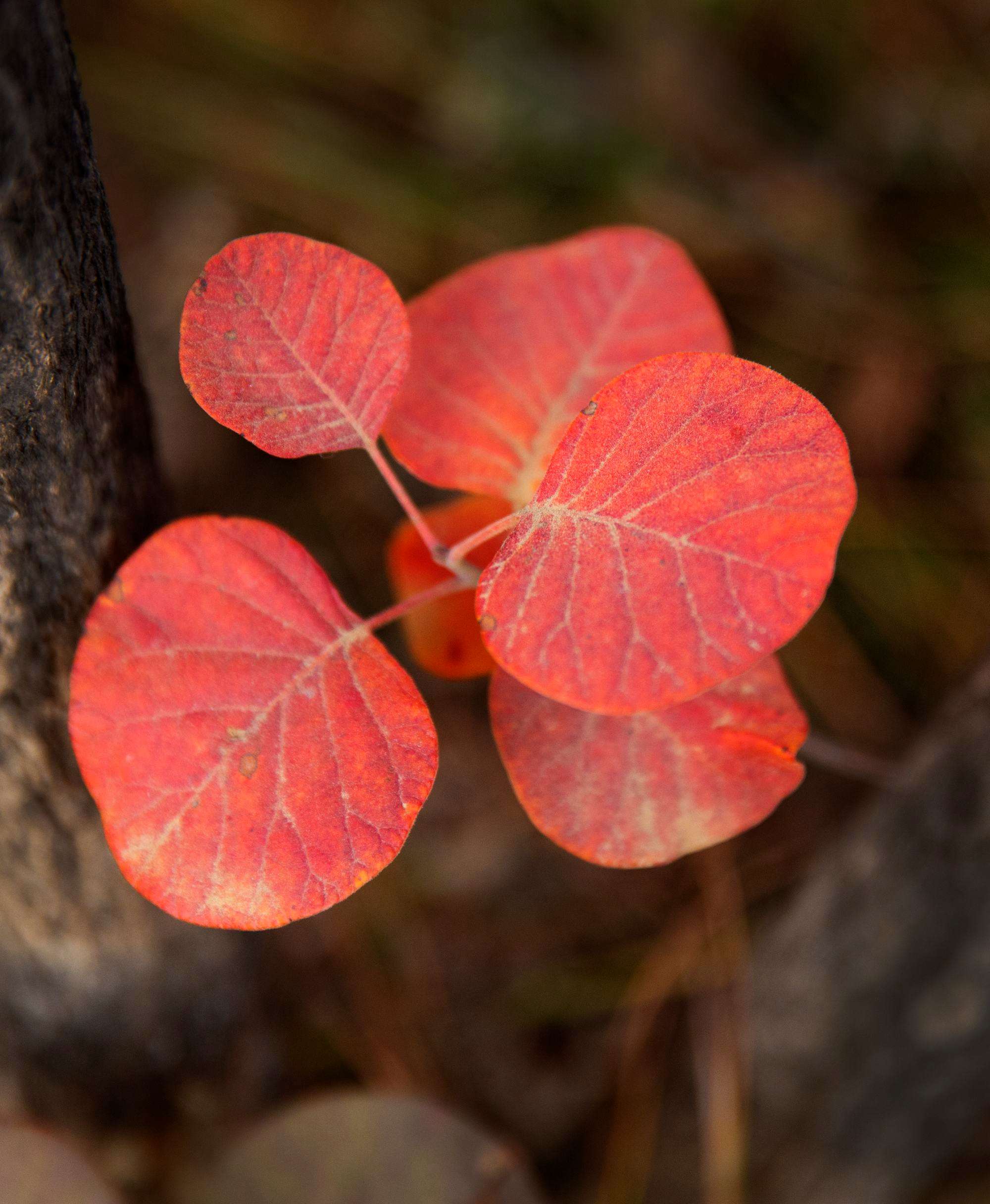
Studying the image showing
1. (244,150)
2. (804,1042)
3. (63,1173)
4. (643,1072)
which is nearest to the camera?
(63,1173)

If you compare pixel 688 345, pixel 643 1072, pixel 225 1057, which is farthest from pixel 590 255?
pixel 643 1072

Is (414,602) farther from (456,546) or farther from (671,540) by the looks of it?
(671,540)

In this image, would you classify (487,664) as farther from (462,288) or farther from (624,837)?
(462,288)

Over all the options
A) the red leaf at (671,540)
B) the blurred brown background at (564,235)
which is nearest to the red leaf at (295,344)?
the red leaf at (671,540)

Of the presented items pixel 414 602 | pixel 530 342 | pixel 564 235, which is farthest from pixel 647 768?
pixel 564 235

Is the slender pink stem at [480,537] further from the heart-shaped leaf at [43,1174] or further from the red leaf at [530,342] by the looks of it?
the heart-shaped leaf at [43,1174]

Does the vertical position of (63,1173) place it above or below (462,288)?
below

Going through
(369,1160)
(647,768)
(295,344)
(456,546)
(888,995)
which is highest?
(295,344)

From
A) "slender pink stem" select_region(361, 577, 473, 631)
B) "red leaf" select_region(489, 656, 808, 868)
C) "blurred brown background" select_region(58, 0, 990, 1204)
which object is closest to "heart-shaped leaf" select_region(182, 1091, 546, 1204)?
"blurred brown background" select_region(58, 0, 990, 1204)
